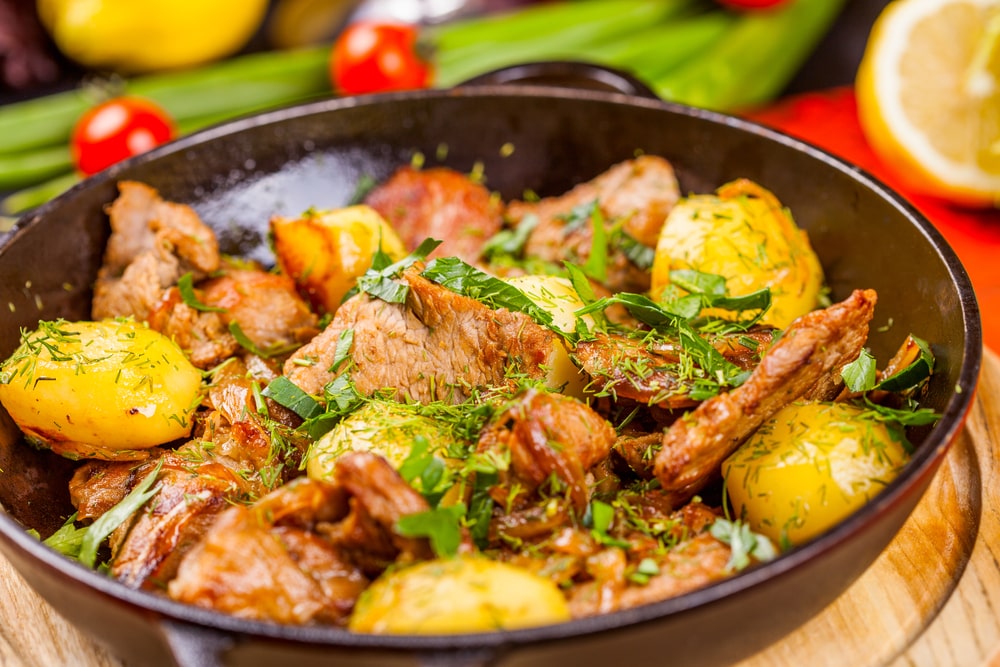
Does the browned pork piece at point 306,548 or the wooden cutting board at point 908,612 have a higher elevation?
the browned pork piece at point 306,548

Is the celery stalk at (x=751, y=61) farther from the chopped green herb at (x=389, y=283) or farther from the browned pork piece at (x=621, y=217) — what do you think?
the chopped green herb at (x=389, y=283)

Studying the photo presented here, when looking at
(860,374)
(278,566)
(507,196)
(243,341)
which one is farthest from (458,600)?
(507,196)

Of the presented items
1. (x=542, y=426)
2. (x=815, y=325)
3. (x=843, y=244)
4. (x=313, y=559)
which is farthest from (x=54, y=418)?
(x=843, y=244)

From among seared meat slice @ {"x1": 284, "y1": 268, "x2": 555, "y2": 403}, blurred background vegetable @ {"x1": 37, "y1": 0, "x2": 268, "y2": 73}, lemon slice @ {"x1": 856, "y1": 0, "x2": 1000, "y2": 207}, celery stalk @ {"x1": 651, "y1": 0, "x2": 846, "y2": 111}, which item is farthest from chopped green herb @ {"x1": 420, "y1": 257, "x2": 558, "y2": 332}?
blurred background vegetable @ {"x1": 37, "y1": 0, "x2": 268, "y2": 73}

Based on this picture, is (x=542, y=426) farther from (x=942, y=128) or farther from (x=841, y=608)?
(x=942, y=128)

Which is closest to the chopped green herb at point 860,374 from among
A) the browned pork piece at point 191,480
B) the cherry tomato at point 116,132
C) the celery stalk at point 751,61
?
the browned pork piece at point 191,480

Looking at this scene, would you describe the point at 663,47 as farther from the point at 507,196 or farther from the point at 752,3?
the point at 507,196

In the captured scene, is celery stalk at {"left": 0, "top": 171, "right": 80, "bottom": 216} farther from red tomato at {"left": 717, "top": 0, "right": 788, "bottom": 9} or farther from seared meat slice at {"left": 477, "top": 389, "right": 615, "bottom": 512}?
red tomato at {"left": 717, "top": 0, "right": 788, "bottom": 9}
